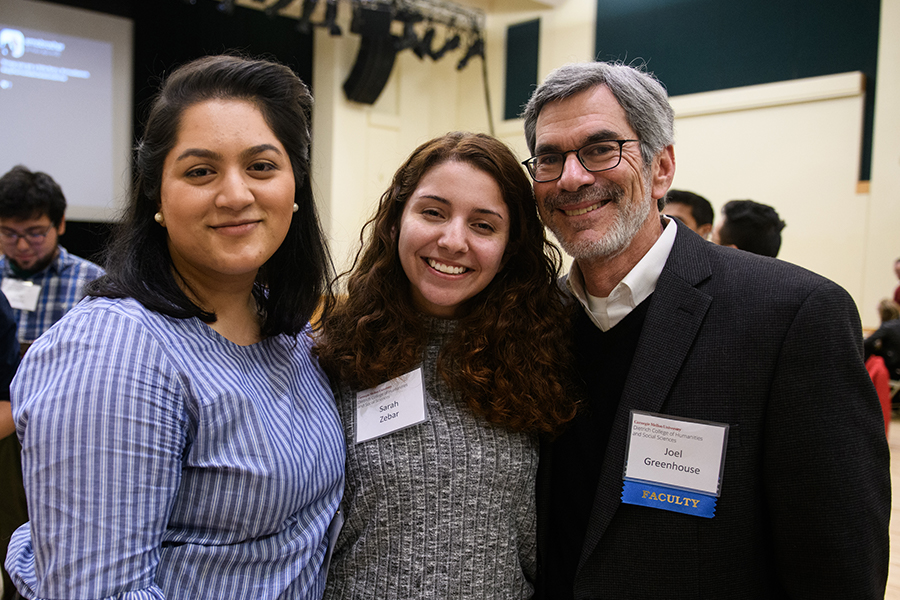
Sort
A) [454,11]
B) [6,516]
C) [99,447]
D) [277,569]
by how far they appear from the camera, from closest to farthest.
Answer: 1. [99,447]
2. [277,569]
3. [6,516]
4. [454,11]

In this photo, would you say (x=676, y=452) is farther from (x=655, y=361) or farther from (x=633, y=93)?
(x=633, y=93)

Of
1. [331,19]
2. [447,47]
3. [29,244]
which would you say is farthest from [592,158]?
[447,47]

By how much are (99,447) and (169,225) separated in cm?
42

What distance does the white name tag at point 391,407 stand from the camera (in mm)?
1477

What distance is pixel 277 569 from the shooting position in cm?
121

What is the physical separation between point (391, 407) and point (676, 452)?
0.61 meters

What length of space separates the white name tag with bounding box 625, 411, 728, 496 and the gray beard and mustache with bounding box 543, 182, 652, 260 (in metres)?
0.41

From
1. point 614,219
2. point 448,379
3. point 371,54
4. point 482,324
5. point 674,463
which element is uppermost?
point 371,54

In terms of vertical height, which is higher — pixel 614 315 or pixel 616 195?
pixel 616 195

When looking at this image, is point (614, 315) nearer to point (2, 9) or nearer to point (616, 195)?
point (616, 195)

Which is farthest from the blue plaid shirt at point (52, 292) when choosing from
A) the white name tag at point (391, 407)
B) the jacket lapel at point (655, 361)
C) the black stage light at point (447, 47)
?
the black stage light at point (447, 47)

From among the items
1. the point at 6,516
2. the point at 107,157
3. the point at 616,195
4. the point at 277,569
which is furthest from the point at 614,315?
the point at 107,157

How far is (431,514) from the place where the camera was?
1434mm

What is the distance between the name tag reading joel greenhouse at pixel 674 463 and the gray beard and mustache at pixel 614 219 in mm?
413
